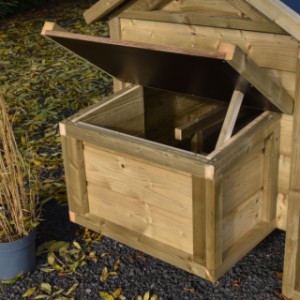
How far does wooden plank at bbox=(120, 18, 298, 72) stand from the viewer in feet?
9.48

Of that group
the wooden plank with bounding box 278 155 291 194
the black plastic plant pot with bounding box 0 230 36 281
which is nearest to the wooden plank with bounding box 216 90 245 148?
the wooden plank with bounding box 278 155 291 194

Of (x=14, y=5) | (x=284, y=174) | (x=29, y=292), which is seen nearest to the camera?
(x=284, y=174)

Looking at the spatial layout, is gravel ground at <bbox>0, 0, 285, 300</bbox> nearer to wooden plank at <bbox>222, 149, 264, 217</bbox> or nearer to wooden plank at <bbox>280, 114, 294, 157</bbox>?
wooden plank at <bbox>222, 149, 264, 217</bbox>

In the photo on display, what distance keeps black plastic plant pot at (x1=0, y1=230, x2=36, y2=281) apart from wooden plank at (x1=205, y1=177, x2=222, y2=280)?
3.72ft

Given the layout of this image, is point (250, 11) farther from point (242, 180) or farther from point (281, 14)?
point (242, 180)

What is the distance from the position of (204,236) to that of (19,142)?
2947 mm

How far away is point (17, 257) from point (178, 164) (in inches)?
49.6

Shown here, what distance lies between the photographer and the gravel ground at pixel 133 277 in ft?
11.0

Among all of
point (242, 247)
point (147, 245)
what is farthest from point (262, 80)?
point (147, 245)

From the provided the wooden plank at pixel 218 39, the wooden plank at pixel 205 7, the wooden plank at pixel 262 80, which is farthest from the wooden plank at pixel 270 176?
the wooden plank at pixel 205 7

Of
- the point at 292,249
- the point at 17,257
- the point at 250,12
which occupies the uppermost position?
the point at 250,12

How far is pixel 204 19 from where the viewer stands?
3.07m

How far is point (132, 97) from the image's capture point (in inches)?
138

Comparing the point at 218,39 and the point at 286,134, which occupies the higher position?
the point at 218,39
